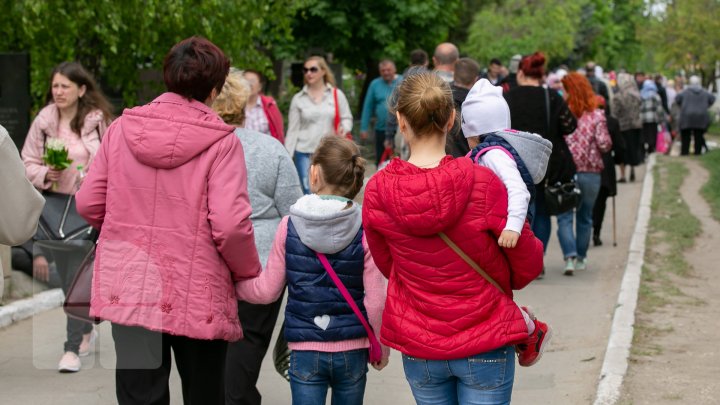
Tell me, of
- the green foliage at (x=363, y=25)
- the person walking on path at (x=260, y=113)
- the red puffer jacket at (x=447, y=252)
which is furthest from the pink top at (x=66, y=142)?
the green foliage at (x=363, y=25)

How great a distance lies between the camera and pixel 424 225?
389 centimetres

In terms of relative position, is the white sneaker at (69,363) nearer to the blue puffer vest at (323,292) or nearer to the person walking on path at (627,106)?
the blue puffer vest at (323,292)

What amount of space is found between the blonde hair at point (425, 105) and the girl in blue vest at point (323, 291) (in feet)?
2.17

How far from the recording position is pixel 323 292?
463 cm

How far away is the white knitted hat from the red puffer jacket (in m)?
0.63

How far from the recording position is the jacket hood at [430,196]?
12.7ft

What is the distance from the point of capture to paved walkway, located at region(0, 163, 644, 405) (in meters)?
6.65

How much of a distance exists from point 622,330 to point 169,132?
4.65m

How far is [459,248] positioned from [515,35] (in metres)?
48.1

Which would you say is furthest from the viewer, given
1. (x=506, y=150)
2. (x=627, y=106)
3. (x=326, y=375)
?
(x=627, y=106)

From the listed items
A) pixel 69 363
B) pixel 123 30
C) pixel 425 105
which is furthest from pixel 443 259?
pixel 123 30

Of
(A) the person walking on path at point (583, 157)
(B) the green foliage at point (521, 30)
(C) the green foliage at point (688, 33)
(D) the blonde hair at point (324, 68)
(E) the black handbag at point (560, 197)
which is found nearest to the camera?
(E) the black handbag at point (560, 197)

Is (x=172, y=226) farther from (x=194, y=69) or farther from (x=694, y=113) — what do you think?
(x=694, y=113)

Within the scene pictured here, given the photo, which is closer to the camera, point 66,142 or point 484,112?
point 484,112
